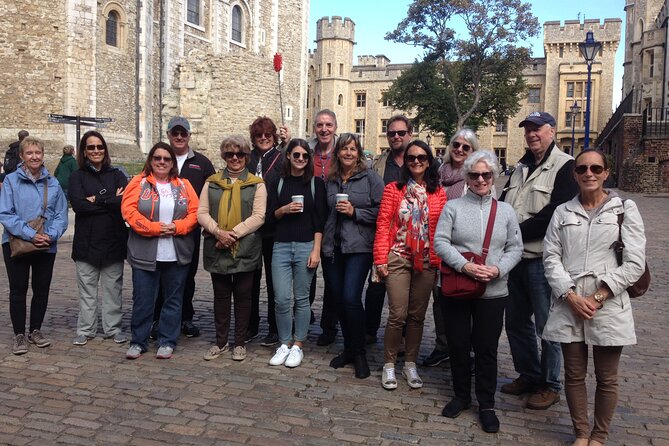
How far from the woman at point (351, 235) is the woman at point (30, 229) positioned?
264 centimetres

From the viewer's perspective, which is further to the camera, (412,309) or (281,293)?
(281,293)

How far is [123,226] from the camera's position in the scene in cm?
585

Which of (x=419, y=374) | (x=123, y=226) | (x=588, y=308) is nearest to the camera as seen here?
(x=588, y=308)

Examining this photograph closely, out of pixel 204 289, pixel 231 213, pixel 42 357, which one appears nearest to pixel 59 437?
pixel 42 357

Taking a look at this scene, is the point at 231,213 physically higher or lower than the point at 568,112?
lower

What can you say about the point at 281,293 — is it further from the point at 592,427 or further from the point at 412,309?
the point at 592,427

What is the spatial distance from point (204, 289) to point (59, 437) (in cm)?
485

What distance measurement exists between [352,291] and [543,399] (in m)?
1.72

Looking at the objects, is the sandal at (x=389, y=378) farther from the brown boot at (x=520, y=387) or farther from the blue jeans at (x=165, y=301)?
the blue jeans at (x=165, y=301)

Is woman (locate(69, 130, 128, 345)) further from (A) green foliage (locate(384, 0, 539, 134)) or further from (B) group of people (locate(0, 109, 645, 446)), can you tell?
(A) green foliage (locate(384, 0, 539, 134))

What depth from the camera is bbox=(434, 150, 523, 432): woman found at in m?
4.16

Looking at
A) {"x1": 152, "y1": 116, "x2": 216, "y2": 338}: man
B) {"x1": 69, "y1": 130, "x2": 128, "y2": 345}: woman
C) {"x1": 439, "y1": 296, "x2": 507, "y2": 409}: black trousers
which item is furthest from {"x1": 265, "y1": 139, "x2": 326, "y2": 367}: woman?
{"x1": 69, "y1": 130, "x2": 128, "y2": 345}: woman

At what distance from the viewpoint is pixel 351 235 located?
5109 millimetres

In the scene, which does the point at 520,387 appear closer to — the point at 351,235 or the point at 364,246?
the point at 364,246
